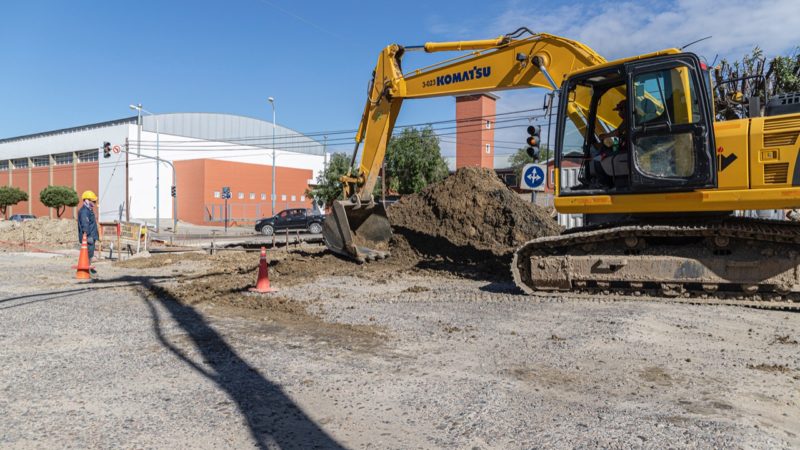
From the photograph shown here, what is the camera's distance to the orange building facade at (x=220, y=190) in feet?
162

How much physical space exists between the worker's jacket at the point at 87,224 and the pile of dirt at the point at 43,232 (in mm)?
12872

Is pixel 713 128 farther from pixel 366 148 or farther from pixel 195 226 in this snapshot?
pixel 195 226

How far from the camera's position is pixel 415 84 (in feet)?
37.8

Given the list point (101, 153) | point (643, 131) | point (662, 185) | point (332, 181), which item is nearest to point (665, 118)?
point (643, 131)

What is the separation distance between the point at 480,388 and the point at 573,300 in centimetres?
427

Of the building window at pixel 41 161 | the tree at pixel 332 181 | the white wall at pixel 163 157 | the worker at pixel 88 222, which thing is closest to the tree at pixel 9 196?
the building window at pixel 41 161

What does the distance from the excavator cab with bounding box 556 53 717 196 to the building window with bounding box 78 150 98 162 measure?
5494 cm

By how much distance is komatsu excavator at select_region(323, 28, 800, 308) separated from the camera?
282 inches

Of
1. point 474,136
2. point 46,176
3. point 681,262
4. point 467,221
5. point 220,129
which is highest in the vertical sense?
point 220,129

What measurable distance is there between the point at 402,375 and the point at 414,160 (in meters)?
36.0

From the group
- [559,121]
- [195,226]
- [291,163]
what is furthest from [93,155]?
[559,121]

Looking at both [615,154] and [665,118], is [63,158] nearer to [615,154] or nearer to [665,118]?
[615,154]

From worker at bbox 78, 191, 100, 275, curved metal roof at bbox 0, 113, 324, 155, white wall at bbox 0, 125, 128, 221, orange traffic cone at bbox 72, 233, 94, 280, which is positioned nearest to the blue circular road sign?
orange traffic cone at bbox 72, 233, 94, 280

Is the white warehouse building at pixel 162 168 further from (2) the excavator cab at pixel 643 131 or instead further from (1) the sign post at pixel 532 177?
(2) the excavator cab at pixel 643 131
